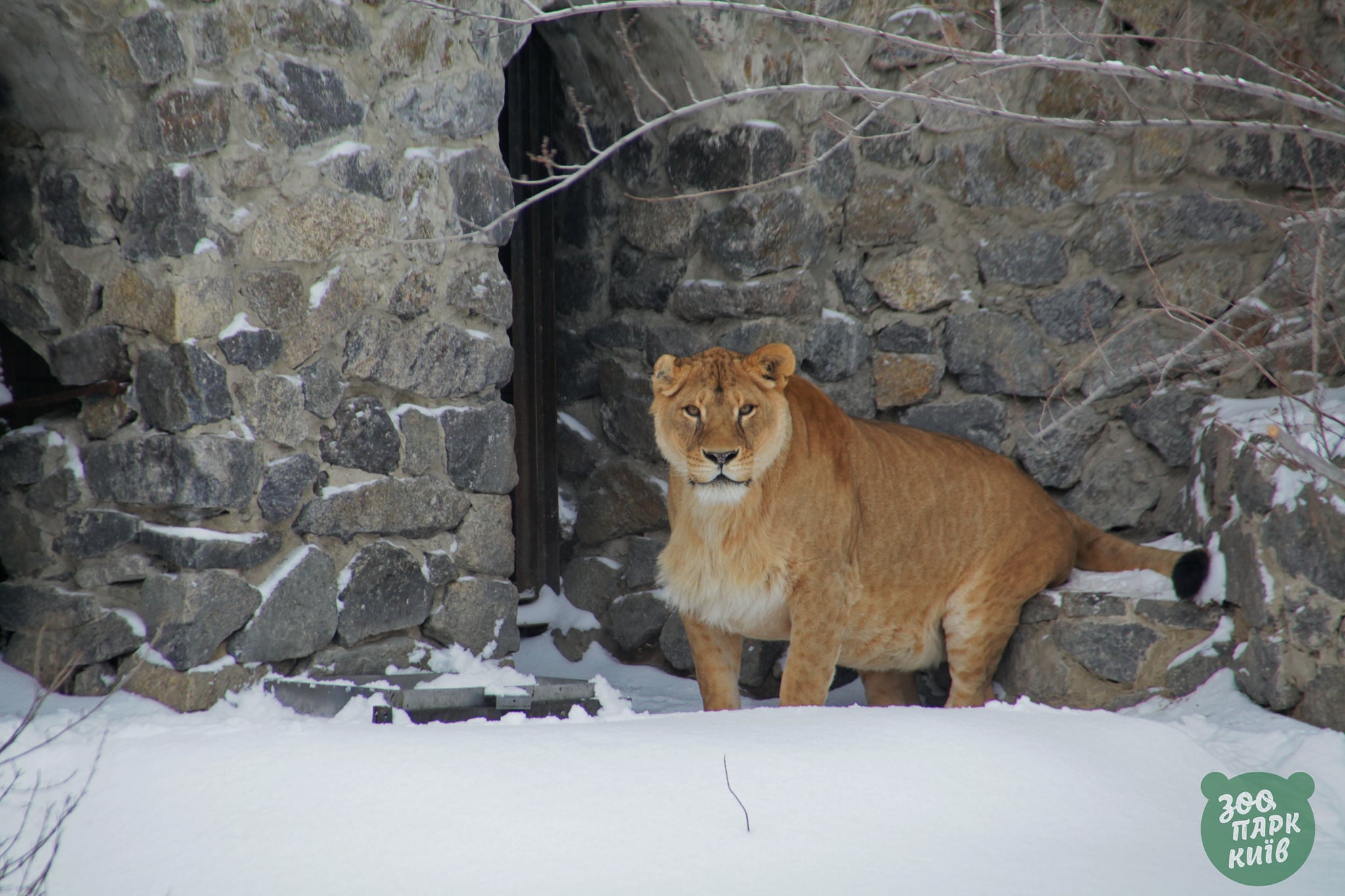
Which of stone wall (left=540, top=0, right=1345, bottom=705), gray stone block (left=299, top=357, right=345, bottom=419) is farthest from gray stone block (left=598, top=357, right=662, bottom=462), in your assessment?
gray stone block (left=299, top=357, right=345, bottom=419)

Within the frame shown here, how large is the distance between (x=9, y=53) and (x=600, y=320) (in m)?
2.42

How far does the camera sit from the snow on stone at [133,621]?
11.2ft

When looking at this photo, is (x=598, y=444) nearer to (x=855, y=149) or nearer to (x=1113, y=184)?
(x=855, y=149)

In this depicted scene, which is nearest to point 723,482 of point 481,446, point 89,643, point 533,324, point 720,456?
point 720,456

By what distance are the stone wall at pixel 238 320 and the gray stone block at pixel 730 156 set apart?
0.93 meters

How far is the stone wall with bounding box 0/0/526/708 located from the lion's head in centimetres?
81

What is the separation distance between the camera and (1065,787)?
104 inches

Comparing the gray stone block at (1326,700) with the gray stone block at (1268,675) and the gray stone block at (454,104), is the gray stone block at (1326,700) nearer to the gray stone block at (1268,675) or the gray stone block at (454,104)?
the gray stone block at (1268,675)

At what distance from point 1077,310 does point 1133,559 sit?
1017mm

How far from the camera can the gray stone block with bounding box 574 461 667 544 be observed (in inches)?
192

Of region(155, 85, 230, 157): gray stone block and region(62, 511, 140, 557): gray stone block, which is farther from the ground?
region(155, 85, 230, 157): gray stone block

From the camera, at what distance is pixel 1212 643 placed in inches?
147

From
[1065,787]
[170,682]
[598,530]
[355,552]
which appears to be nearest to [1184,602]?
[1065,787]

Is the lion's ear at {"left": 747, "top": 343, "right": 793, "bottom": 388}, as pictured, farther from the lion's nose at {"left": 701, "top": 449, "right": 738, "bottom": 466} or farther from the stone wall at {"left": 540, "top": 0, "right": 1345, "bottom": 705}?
the stone wall at {"left": 540, "top": 0, "right": 1345, "bottom": 705}
